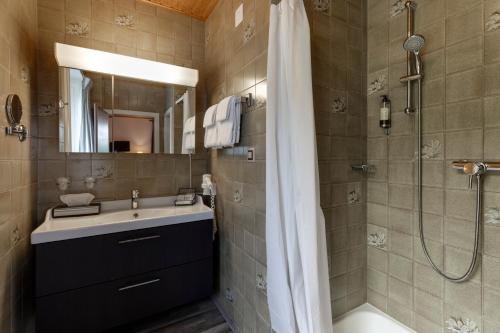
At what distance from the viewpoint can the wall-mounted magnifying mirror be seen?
118 centimetres

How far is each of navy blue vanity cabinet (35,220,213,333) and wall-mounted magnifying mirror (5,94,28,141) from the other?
2.09 ft

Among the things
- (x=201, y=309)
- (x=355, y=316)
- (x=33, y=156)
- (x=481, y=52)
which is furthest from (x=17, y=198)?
(x=481, y=52)

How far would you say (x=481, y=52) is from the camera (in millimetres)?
962

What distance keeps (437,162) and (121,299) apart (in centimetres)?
194

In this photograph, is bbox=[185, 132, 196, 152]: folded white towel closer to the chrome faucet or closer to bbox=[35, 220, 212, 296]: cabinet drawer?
the chrome faucet

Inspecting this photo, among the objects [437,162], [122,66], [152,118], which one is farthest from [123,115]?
[437,162]

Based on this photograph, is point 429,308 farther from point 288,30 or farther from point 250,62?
point 250,62

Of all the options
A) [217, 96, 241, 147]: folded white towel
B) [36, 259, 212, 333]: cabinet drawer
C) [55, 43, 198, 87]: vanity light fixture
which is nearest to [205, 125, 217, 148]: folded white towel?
[217, 96, 241, 147]: folded white towel

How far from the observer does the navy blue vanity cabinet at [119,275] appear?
1.24 m

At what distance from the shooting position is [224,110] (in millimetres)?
1461

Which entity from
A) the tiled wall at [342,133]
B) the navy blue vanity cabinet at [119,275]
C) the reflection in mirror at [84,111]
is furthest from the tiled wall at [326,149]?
the reflection in mirror at [84,111]

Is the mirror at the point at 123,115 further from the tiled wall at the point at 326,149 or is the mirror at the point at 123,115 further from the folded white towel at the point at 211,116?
the tiled wall at the point at 326,149

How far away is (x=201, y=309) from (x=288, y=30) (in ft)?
6.67

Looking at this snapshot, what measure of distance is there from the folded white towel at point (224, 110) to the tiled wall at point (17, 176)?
3.59ft
